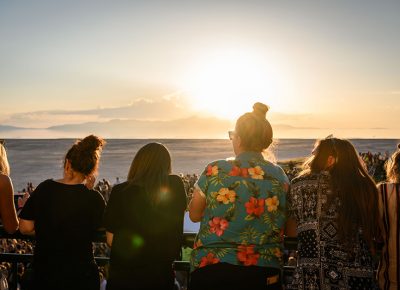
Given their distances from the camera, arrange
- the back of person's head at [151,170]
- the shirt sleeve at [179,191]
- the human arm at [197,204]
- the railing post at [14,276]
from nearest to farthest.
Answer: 1. the human arm at [197,204]
2. the back of person's head at [151,170]
3. the shirt sleeve at [179,191]
4. the railing post at [14,276]

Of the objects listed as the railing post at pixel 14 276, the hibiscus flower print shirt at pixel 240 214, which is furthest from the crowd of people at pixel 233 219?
the railing post at pixel 14 276

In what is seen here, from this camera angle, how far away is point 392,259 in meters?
3.45

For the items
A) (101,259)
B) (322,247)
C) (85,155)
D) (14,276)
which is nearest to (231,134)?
(322,247)

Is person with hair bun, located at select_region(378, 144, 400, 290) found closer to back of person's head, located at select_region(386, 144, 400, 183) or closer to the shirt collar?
back of person's head, located at select_region(386, 144, 400, 183)

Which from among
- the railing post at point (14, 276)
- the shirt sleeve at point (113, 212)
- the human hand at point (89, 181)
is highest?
the human hand at point (89, 181)

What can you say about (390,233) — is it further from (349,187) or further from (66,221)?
(66,221)

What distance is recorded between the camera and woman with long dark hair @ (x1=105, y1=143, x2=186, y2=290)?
3578 mm

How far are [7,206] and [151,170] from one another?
122 cm

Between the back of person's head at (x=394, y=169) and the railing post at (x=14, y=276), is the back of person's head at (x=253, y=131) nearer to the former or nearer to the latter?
the back of person's head at (x=394, y=169)

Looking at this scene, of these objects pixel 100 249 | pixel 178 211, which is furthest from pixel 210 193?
pixel 100 249

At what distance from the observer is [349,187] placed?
3.41 meters

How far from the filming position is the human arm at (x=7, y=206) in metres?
3.74

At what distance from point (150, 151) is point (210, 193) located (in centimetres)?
55

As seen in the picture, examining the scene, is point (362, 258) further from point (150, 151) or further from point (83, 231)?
point (83, 231)
